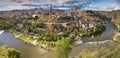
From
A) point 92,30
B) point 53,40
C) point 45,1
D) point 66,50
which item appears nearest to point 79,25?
point 92,30

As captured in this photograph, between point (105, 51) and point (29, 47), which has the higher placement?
point (105, 51)

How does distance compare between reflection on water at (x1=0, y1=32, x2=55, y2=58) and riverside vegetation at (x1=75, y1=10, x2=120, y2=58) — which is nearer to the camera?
riverside vegetation at (x1=75, y1=10, x2=120, y2=58)

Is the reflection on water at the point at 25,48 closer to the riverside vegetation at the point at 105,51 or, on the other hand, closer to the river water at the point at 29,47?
the river water at the point at 29,47

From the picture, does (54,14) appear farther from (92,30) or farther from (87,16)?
(92,30)

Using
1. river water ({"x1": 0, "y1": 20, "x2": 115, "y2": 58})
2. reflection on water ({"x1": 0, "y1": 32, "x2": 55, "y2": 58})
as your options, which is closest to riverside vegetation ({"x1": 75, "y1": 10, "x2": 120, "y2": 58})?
river water ({"x1": 0, "y1": 20, "x2": 115, "y2": 58})

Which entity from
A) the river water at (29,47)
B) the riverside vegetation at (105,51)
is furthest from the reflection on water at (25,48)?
the riverside vegetation at (105,51)

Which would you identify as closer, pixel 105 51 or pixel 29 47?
pixel 105 51

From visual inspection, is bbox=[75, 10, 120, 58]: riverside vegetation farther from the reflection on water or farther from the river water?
the reflection on water

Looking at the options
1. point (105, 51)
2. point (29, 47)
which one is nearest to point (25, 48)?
point (29, 47)

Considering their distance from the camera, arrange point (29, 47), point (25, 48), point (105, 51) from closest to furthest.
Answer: point (105, 51) → point (25, 48) → point (29, 47)

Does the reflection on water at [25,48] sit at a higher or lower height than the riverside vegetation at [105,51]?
lower

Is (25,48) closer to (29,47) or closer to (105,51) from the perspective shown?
(29,47)

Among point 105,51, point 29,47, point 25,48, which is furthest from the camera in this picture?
point 29,47
